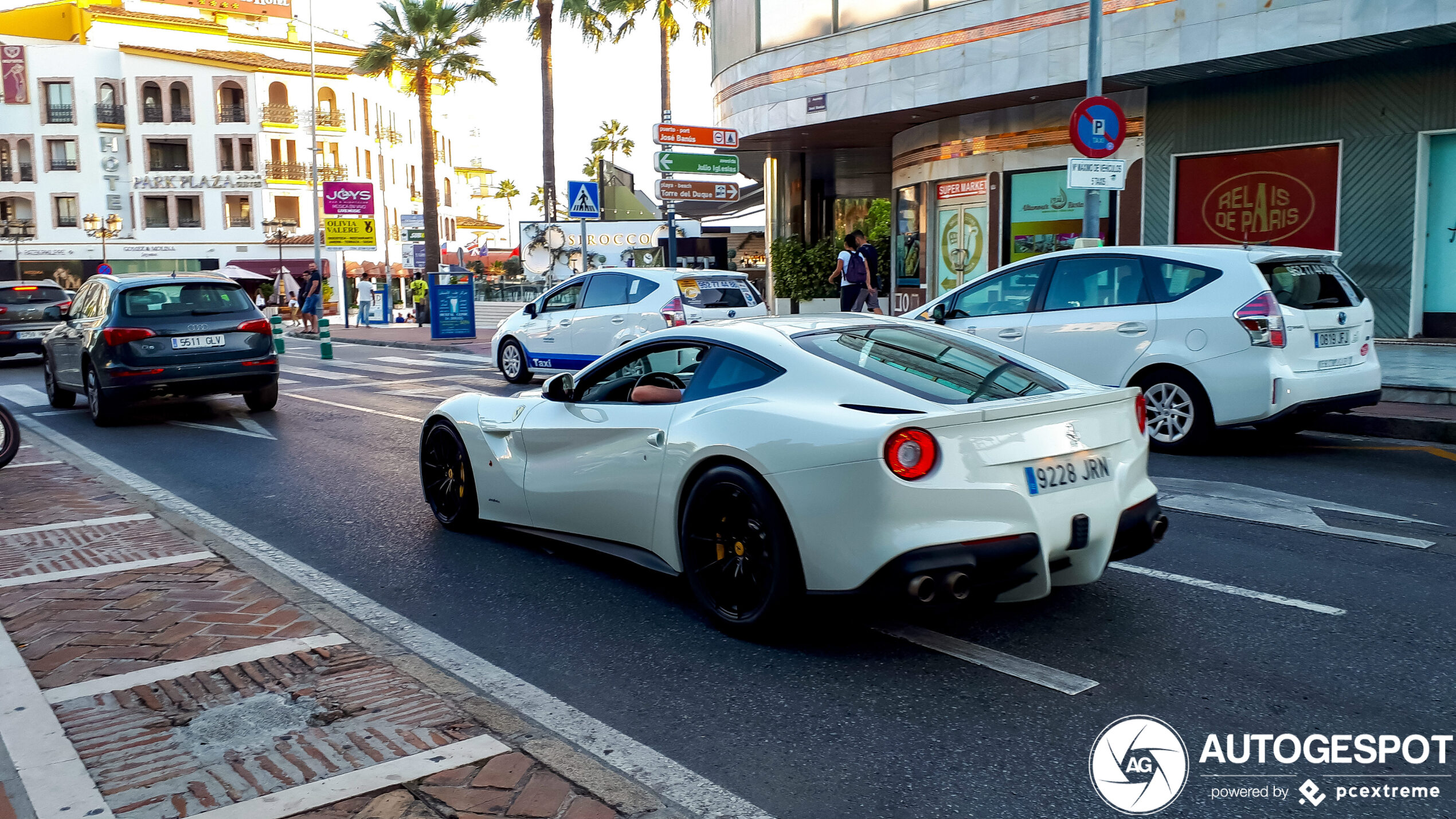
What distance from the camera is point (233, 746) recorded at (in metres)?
3.57

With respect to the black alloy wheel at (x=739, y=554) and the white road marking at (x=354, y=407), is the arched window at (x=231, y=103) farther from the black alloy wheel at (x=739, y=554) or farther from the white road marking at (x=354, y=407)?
the black alloy wheel at (x=739, y=554)

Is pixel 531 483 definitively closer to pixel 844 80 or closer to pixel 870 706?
pixel 870 706

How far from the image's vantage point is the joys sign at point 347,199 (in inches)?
1475

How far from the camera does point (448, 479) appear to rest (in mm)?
6680

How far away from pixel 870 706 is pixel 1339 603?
2.36 meters

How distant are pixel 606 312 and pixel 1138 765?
40.0ft

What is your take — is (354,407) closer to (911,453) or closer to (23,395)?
(23,395)

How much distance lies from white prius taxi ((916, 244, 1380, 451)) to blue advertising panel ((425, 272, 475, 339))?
1953 cm

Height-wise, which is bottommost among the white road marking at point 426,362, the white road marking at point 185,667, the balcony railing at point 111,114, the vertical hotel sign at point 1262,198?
the white road marking at point 426,362

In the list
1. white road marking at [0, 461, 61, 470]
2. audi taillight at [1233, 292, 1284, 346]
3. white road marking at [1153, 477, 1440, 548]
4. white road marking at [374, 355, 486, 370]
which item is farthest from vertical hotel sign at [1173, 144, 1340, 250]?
white road marking at [0, 461, 61, 470]

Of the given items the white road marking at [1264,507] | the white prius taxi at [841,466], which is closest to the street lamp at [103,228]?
the white prius taxi at [841,466]

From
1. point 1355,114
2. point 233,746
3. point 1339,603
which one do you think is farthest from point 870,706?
point 1355,114

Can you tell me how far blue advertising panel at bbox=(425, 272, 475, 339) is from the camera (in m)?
27.0

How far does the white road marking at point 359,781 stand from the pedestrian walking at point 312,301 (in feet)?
101
